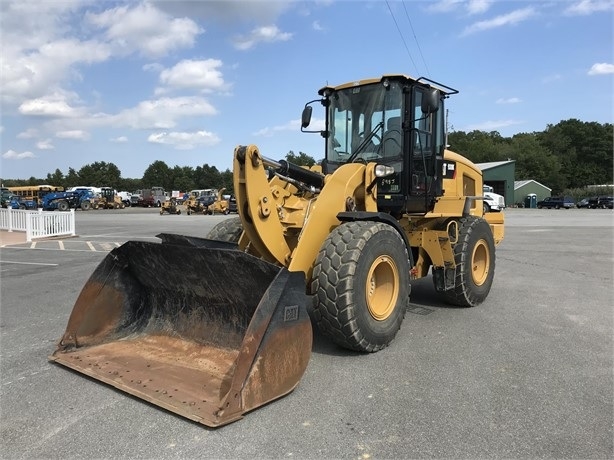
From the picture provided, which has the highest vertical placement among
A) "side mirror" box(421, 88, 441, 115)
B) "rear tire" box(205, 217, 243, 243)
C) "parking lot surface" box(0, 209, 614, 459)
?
"side mirror" box(421, 88, 441, 115)

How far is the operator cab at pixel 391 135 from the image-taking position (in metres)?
6.04

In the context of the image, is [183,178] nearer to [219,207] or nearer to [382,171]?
[219,207]

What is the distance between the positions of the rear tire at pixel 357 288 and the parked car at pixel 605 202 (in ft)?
210

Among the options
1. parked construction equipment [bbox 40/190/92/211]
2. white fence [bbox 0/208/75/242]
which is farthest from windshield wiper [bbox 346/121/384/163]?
parked construction equipment [bbox 40/190/92/211]

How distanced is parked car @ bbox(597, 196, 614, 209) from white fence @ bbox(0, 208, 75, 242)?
59.8 m

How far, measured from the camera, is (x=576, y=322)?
6.21 metres

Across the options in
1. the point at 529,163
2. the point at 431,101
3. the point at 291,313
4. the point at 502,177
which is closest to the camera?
the point at 291,313

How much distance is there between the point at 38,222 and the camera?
1788 centimetres

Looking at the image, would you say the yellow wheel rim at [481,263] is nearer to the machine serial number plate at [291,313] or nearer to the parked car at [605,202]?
the machine serial number plate at [291,313]

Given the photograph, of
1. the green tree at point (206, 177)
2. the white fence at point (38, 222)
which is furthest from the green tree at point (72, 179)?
the white fence at point (38, 222)

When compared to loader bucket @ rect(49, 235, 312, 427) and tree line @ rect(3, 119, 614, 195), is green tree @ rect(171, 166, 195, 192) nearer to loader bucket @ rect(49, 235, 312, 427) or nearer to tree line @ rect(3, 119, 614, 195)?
tree line @ rect(3, 119, 614, 195)

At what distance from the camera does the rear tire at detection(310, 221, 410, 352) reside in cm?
439

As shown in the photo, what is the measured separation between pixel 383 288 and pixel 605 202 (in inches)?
2524

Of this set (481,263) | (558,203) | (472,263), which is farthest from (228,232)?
(558,203)
